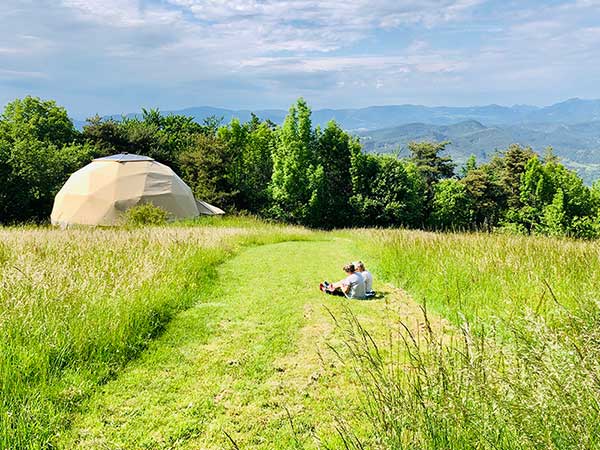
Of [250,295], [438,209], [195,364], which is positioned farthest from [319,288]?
[438,209]

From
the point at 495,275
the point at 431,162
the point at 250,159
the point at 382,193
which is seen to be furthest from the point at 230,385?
the point at 431,162

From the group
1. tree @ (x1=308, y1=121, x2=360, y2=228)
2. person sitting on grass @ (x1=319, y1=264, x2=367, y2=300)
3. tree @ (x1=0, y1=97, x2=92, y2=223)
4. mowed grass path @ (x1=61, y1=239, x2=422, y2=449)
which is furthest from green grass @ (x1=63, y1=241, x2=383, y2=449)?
tree @ (x1=308, y1=121, x2=360, y2=228)

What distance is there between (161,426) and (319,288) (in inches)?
203

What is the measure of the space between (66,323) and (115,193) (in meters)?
19.6

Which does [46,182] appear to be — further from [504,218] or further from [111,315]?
[504,218]

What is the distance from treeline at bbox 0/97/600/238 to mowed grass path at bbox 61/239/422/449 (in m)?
27.5

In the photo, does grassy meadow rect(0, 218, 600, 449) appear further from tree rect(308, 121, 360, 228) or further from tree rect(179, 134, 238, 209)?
tree rect(308, 121, 360, 228)

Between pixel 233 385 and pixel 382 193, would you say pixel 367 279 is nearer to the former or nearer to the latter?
pixel 233 385

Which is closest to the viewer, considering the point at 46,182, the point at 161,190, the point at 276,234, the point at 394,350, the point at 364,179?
the point at 394,350

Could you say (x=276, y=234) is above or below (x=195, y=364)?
below

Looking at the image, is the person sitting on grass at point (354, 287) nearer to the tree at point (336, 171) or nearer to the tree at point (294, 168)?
the tree at point (294, 168)

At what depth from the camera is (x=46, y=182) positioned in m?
27.6

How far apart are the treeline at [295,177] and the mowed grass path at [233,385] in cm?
2752

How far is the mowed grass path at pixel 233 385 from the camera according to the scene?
3.31m
